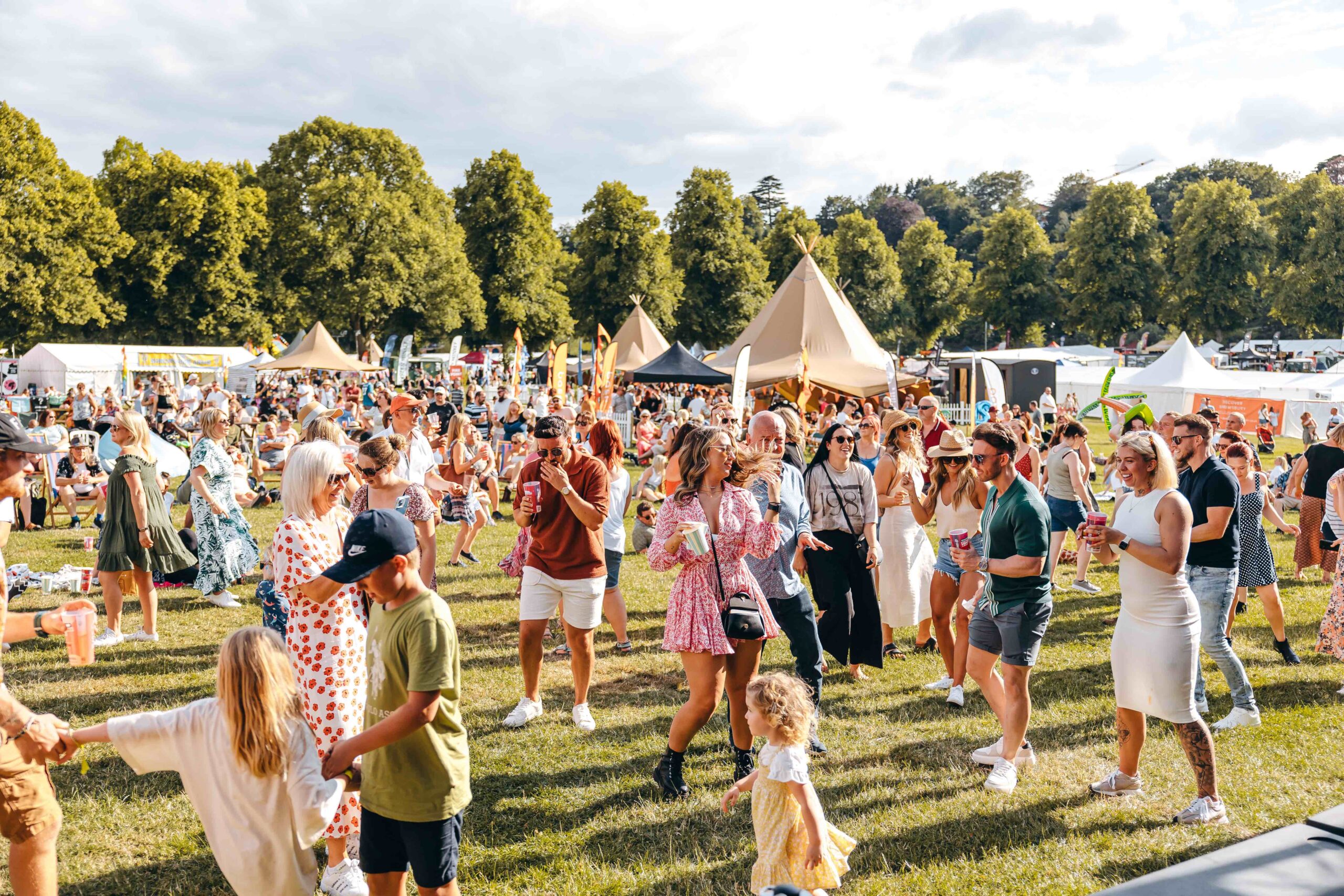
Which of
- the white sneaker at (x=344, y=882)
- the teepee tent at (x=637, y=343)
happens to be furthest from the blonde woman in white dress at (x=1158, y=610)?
the teepee tent at (x=637, y=343)

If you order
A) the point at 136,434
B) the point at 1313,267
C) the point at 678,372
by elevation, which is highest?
the point at 1313,267

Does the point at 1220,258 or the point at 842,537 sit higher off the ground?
the point at 1220,258

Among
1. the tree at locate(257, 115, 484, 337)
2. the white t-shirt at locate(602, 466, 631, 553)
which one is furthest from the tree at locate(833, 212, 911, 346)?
the white t-shirt at locate(602, 466, 631, 553)

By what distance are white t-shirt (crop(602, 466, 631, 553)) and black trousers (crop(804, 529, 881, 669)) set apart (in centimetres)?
154

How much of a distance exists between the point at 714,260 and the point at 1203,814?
1681 inches

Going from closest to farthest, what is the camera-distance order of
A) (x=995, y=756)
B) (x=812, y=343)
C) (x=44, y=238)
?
(x=995, y=756), (x=812, y=343), (x=44, y=238)

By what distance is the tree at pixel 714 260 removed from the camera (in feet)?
150

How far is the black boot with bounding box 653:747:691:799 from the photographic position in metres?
4.48

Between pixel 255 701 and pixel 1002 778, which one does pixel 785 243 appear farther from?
pixel 255 701

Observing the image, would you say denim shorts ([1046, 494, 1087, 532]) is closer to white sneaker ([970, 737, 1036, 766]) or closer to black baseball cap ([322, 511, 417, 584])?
white sneaker ([970, 737, 1036, 766])

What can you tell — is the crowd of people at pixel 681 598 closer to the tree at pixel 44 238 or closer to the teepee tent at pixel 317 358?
the teepee tent at pixel 317 358

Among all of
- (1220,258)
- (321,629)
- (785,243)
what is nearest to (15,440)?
(321,629)

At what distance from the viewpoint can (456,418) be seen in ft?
28.1

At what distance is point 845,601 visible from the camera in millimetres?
6062
